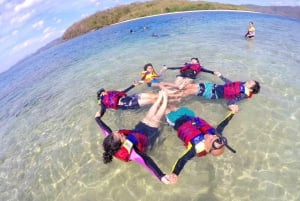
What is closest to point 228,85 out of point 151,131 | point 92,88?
point 151,131

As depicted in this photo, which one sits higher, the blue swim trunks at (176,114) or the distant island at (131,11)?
the blue swim trunks at (176,114)

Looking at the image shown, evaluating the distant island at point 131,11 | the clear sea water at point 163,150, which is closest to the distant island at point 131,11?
the distant island at point 131,11

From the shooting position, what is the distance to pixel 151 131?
796 centimetres

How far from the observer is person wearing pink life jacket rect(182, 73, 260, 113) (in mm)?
8844

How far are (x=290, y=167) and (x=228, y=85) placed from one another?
11.4 feet

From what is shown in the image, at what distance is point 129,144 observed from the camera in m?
6.35

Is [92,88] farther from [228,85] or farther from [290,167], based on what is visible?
[290,167]

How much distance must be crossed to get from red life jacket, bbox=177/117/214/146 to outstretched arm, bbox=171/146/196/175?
0.29 m

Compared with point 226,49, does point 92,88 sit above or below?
above

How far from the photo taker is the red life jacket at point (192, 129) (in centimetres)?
662

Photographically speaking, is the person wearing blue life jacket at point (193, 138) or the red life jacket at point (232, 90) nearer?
the person wearing blue life jacket at point (193, 138)

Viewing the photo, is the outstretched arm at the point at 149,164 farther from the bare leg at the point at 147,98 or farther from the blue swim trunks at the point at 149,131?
the bare leg at the point at 147,98

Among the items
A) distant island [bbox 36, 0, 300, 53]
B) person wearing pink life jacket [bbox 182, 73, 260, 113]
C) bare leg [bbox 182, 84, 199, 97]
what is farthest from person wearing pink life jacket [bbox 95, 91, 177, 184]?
distant island [bbox 36, 0, 300, 53]

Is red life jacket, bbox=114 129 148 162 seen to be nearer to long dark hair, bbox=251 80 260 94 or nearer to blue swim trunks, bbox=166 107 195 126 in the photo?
blue swim trunks, bbox=166 107 195 126
